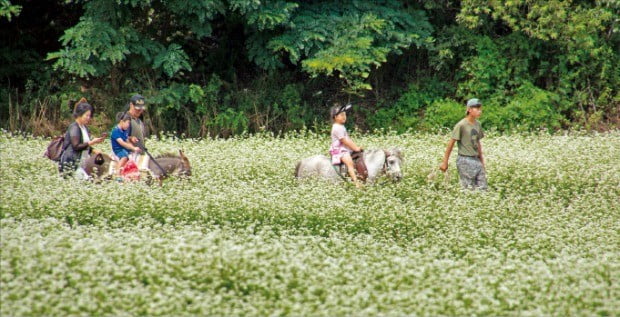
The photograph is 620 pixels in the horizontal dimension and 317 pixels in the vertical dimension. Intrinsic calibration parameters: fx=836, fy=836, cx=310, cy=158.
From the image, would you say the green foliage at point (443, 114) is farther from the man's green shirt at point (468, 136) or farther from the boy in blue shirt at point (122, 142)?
the boy in blue shirt at point (122, 142)

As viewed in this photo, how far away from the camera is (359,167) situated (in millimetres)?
14891

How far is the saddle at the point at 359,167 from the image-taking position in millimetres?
14859

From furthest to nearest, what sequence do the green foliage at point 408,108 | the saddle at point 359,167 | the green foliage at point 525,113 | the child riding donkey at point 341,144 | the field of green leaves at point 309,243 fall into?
the green foliage at point 408,108 → the green foliage at point 525,113 → the saddle at point 359,167 → the child riding donkey at point 341,144 → the field of green leaves at point 309,243

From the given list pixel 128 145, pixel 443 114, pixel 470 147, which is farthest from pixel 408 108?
pixel 128 145

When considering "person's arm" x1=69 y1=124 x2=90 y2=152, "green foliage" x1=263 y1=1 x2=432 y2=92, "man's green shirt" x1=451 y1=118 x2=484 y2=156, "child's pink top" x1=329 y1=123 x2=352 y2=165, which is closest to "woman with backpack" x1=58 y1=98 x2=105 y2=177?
"person's arm" x1=69 y1=124 x2=90 y2=152

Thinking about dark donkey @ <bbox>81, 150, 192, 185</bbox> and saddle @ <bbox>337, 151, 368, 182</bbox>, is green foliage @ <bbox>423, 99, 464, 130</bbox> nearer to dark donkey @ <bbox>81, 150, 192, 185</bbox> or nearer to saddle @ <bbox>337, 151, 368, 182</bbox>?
saddle @ <bbox>337, 151, 368, 182</bbox>

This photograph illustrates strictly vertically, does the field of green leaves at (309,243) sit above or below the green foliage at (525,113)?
below

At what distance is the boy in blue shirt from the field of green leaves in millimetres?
854

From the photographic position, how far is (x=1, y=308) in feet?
26.2

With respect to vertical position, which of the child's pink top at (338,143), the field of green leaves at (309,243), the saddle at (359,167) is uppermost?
the child's pink top at (338,143)

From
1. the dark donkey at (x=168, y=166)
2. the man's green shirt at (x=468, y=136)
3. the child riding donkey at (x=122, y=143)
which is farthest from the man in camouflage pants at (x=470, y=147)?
the child riding donkey at (x=122, y=143)

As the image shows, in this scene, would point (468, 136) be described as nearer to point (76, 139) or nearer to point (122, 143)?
point (122, 143)

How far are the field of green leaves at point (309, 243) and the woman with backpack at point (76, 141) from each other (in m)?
0.38

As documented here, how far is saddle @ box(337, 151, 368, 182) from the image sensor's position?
14.9m
